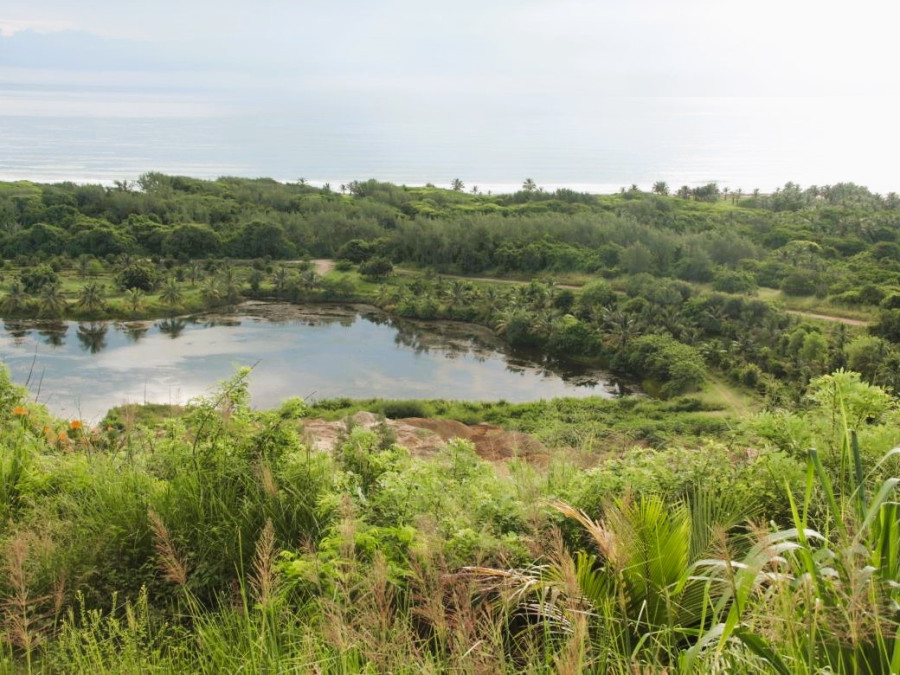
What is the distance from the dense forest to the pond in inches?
84.3

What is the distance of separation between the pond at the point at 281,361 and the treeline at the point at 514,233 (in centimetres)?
1266

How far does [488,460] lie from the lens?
771 cm

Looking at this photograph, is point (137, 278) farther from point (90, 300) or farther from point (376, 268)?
point (376, 268)

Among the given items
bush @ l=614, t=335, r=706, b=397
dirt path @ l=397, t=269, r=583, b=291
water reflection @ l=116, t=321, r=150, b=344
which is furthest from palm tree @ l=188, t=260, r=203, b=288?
bush @ l=614, t=335, r=706, b=397

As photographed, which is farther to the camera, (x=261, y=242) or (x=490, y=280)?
(x=261, y=242)

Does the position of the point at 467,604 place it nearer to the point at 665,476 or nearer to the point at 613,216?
the point at 665,476

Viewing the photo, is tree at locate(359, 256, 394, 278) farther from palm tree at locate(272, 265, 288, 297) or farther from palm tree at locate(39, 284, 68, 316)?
palm tree at locate(39, 284, 68, 316)

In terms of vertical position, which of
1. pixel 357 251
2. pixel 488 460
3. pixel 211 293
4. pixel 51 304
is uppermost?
pixel 357 251

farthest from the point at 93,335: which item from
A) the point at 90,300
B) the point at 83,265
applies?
the point at 83,265

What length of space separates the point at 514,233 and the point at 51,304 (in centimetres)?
3142

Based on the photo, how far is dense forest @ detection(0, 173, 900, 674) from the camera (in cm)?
232

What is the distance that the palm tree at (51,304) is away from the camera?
39406 millimetres

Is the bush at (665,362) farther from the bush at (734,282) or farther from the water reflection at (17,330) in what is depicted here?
the water reflection at (17,330)

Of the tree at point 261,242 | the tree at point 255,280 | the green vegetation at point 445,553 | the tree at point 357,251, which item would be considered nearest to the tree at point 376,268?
the tree at point 357,251
